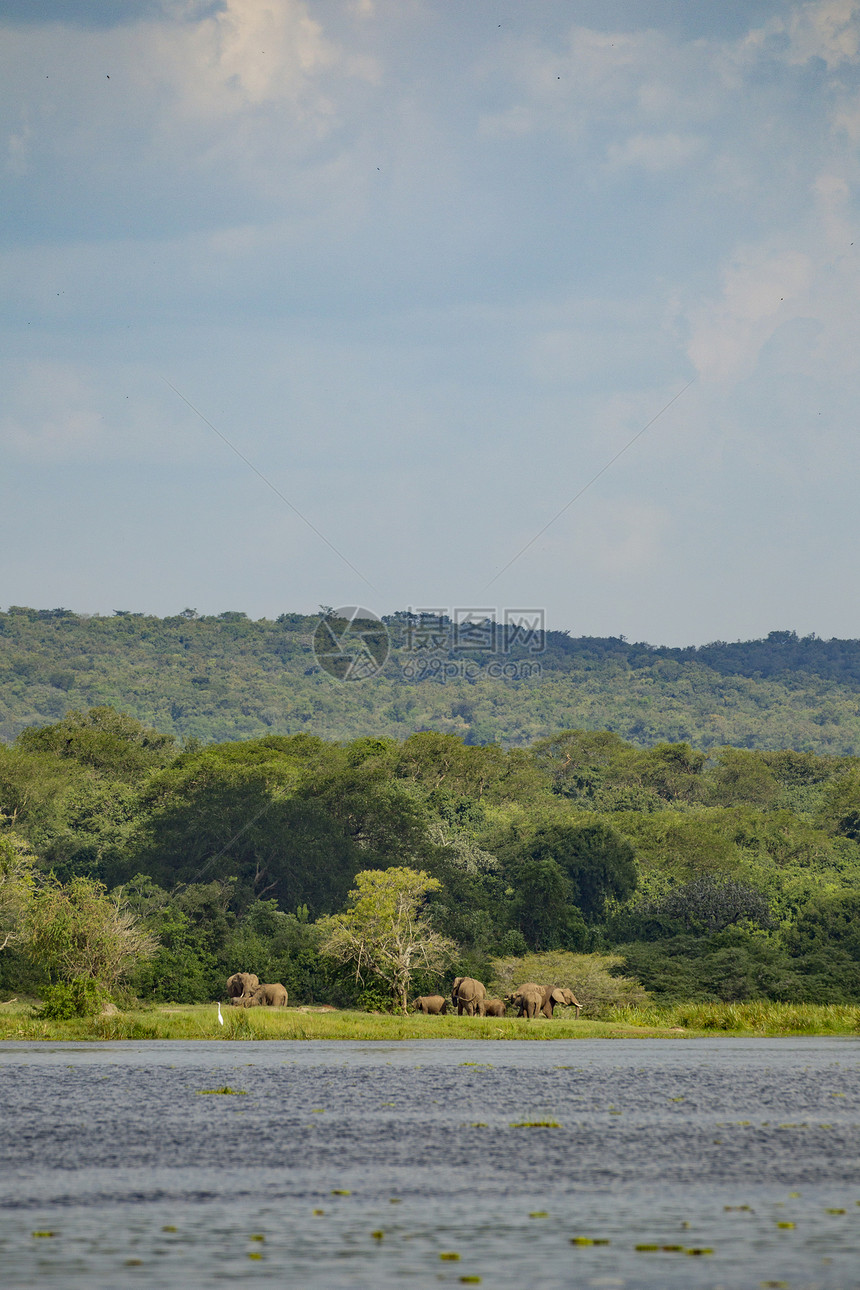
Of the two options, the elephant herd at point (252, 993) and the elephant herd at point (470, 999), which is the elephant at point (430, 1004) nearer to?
the elephant herd at point (470, 999)

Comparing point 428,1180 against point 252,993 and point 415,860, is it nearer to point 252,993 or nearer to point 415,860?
point 252,993

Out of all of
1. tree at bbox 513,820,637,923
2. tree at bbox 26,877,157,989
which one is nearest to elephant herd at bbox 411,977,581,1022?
tree at bbox 26,877,157,989

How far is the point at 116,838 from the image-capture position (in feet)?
272

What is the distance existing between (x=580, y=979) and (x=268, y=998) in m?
13.3

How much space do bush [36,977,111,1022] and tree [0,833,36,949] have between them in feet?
27.6

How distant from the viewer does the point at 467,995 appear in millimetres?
54594

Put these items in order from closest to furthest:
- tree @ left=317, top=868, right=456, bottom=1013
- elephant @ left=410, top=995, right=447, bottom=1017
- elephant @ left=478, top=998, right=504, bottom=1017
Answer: tree @ left=317, top=868, right=456, bottom=1013 < elephant @ left=410, top=995, right=447, bottom=1017 < elephant @ left=478, top=998, right=504, bottom=1017

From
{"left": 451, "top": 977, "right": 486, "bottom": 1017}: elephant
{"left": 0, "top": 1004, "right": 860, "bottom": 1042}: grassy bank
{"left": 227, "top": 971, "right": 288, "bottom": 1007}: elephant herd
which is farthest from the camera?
{"left": 227, "top": 971, "right": 288, "bottom": 1007}: elephant herd

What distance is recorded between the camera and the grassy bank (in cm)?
4234

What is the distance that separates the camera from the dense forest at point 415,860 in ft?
209

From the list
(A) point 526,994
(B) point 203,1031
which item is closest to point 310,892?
(A) point 526,994

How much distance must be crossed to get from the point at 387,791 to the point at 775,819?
31604 millimetres

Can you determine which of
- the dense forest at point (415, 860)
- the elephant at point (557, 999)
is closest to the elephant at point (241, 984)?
the dense forest at point (415, 860)

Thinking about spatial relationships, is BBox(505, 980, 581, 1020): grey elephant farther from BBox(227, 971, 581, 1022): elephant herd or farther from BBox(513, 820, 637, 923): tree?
BBox(513, 820, 637, 923): tree
